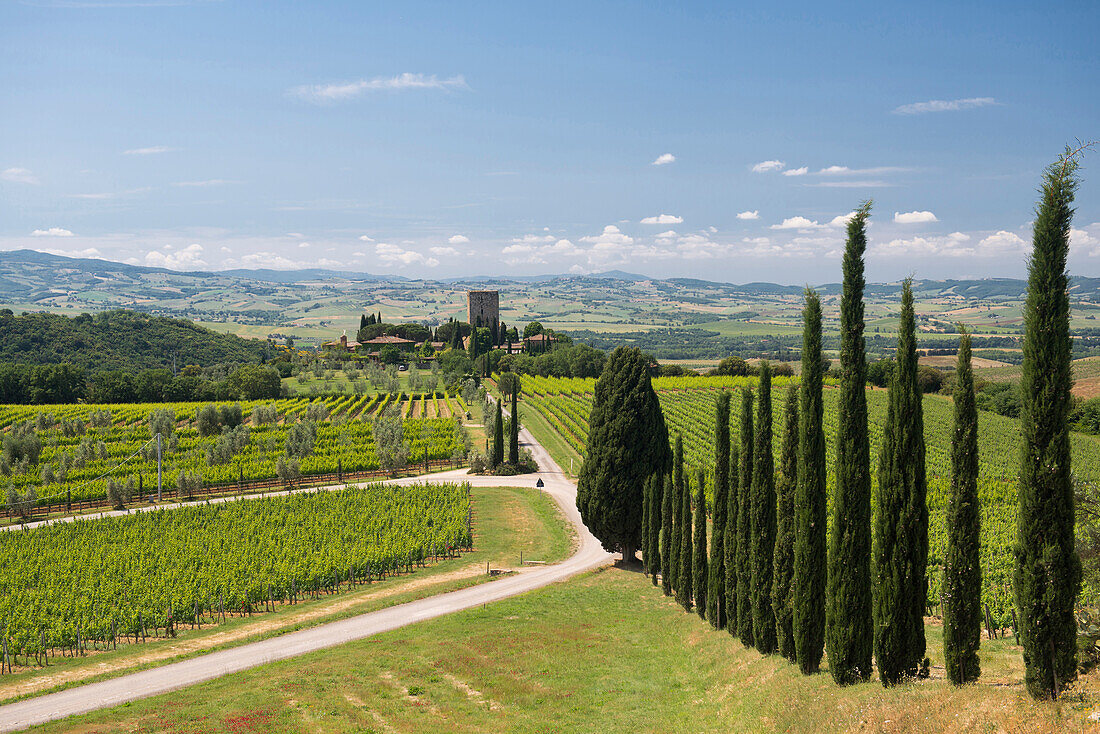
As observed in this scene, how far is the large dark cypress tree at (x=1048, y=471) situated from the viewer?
10742 millimetres

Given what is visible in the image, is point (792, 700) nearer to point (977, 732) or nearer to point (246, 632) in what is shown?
point (977, 732)

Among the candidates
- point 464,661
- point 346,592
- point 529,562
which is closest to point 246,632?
point 346,592

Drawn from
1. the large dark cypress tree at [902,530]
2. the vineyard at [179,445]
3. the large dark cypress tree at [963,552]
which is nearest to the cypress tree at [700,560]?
the large dark cypress tree at [902,530]

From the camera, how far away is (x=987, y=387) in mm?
94562

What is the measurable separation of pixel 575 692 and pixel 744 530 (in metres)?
6.78

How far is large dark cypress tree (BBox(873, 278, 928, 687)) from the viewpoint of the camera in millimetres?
13617

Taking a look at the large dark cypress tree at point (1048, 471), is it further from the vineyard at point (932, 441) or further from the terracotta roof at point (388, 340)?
the terracotta roof at point (388, 340)

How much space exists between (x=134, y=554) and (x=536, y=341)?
123m

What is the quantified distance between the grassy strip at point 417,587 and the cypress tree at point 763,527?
17043mm

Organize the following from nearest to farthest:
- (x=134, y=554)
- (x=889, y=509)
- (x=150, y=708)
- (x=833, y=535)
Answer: (x=889, y=509) < (x=833, y=535) < (x=150, y=708) < (x=134, y=554)

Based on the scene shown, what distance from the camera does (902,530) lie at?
45.3 feet

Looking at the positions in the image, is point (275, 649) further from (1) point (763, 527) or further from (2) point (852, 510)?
(2) point (852, 510)

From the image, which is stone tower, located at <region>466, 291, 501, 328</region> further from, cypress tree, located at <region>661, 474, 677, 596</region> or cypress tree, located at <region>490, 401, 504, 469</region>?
cypress tree, located at <region>661, 474, 677, 596</region>

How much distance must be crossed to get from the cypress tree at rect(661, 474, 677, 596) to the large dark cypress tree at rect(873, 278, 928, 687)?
14.2 m
